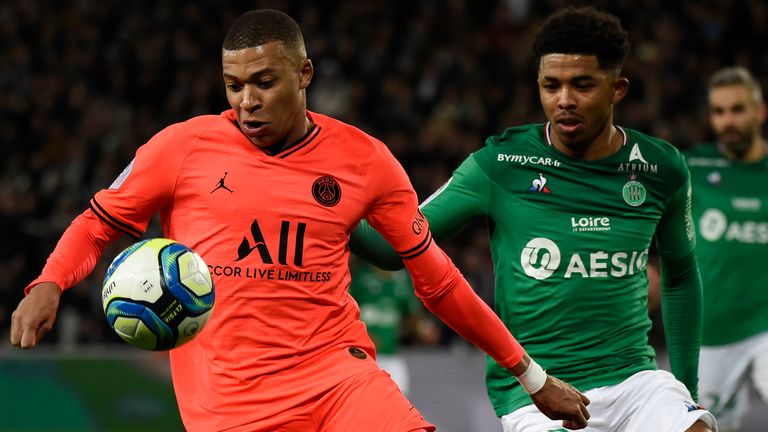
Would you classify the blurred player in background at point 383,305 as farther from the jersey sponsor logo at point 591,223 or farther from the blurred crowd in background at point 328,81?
the jersey sponsor logo at point 591,223

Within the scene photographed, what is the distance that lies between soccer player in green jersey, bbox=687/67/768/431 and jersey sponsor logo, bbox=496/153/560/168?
9.13 feet

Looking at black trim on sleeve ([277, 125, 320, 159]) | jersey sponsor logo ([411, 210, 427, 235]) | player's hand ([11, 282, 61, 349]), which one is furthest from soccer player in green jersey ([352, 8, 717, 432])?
player's hand ([11, 282, 61, 349])

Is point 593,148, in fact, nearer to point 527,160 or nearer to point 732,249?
point 527,160

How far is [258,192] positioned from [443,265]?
77cm

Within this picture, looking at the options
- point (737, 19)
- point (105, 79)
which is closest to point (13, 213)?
point (105, 79)

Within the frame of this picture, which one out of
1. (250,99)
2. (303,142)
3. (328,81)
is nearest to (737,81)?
(303,142)

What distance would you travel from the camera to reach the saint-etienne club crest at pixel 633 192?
15.9ft

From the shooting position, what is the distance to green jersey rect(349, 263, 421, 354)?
38.1ft

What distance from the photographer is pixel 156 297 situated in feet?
12.3

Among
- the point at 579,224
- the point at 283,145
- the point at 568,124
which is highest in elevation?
the point at 568,124

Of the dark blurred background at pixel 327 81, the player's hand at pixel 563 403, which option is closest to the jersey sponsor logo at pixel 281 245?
the player's hand at pixel 563 403

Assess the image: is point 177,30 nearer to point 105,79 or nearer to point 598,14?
point 105,79

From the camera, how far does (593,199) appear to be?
485cm

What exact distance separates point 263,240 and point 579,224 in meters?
1.40
